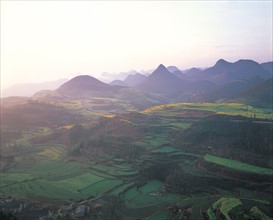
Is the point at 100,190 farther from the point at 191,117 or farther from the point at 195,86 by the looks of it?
the point at 195,86

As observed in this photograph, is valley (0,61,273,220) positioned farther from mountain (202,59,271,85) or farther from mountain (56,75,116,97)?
mountain (202,59,271,85)

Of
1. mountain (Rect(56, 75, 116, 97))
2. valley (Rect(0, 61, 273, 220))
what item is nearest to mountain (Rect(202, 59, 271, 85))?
mountain (Rect(56, 75, 116, 97))

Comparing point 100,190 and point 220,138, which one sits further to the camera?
point 220,138

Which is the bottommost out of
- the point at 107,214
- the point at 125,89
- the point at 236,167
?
the point at 107,214

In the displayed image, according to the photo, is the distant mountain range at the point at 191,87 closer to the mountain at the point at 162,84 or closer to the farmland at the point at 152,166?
the mountain at the point at 162,84

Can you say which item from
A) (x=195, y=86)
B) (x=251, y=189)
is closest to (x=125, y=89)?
(x=195, y=86)

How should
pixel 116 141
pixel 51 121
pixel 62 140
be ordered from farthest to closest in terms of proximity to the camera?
pixel 51 121 < pixel 62 140 < pixel 116 141
